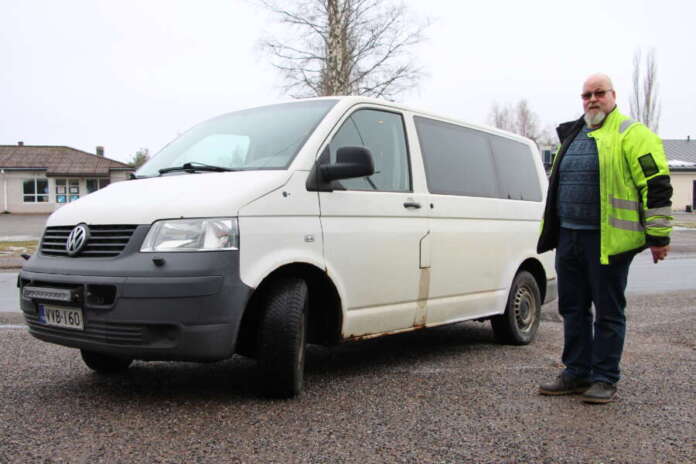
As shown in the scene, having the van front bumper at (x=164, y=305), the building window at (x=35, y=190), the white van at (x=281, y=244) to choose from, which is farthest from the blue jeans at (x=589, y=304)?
the building window at (x=35, y=190)

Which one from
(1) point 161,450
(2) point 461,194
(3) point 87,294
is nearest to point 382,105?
(2) point 461,194

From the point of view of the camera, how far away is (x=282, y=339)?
13.4ft

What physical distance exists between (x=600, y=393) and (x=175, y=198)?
2.78m

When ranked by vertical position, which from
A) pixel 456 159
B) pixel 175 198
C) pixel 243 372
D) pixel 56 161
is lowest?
Answer: pixel 243 372

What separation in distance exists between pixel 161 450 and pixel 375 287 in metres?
1.93

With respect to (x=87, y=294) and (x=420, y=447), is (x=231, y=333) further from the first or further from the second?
(x=420, y=447)

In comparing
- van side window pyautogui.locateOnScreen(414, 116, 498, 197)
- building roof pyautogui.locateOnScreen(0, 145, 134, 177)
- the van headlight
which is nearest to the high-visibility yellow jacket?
van side window pyautogui.locateOnScreen(414, 116, 498, 197)

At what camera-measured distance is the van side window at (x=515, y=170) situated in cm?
644

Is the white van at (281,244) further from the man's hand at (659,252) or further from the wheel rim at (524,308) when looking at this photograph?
the man's hand at (659,252)

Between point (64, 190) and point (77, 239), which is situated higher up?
point (64, 190)

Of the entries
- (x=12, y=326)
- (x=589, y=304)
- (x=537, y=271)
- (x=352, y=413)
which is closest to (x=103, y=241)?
(x=352, y=413)

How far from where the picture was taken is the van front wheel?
6.26 m

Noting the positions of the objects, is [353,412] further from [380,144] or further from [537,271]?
[537,271]

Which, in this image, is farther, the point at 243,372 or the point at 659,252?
the point at 243,372
